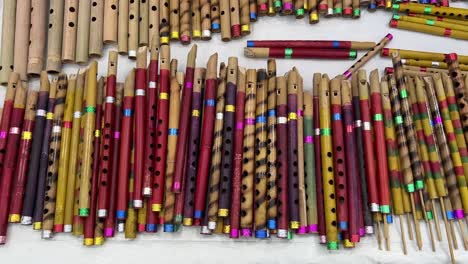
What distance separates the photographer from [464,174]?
1976mm

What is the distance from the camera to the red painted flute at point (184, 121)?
73.9 inches

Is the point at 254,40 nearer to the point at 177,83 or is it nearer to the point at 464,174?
the point at 177,83

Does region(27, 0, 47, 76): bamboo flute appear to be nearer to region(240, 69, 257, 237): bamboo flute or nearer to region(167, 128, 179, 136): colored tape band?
region(167, 128, 179, 136): colored tape band

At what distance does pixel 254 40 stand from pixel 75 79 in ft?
3.12

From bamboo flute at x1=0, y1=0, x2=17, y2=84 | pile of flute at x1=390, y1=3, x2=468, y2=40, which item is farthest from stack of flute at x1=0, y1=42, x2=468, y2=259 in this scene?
pile of flute at x1=390, y1=3, x2=468, y2=40

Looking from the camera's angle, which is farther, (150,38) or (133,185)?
(150,38)

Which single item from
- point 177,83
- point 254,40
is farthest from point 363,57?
point 177,83

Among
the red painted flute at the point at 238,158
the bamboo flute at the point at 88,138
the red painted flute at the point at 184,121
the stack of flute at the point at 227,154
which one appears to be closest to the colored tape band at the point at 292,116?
the stack of flute at the point at 227,154

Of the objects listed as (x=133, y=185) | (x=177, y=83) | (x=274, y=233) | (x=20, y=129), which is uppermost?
(x=177, y=83)

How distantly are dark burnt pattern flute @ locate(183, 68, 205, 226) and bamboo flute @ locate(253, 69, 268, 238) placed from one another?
0.28 m

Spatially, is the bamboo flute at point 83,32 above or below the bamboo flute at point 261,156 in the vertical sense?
above

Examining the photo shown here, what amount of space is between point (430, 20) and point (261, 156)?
1.34 m

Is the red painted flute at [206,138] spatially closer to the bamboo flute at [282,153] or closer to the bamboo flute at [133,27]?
the bamboo flute at [282,153]

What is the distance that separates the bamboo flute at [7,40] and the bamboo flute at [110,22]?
0.47 metres
